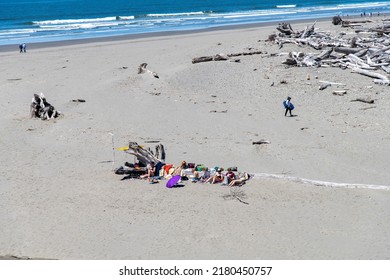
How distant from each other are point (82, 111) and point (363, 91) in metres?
10.8

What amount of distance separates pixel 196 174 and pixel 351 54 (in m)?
16.3

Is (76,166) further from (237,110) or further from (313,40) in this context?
(313,40)

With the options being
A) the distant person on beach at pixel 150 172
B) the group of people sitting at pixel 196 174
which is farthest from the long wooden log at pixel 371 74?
the distant person on beach at pixel 150 172

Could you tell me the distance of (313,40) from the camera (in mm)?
31344

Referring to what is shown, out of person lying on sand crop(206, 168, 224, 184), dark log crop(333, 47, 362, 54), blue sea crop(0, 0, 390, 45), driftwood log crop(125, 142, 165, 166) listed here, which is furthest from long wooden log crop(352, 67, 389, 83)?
blue sea crop(0, 0, 390, 45)

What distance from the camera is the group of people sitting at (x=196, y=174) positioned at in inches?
502

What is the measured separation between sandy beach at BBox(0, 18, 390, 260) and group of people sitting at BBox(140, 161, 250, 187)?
305 mm

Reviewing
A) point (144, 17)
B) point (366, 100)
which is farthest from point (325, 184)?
point (144, 17)

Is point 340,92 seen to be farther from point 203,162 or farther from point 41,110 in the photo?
point 41,110

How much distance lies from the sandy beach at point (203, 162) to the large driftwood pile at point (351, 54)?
0.77m

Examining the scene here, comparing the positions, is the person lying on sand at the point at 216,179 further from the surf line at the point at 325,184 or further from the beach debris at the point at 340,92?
the beach debris at the point at 340,92

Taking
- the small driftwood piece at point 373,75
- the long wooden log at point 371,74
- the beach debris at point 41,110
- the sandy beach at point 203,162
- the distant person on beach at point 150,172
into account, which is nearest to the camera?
the sandy beach at point 203,162

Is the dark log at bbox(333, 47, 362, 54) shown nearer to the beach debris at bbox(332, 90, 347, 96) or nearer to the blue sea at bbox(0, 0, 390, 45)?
the beach debris at bbox(332, 90, 347, 96)

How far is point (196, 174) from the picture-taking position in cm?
1298
